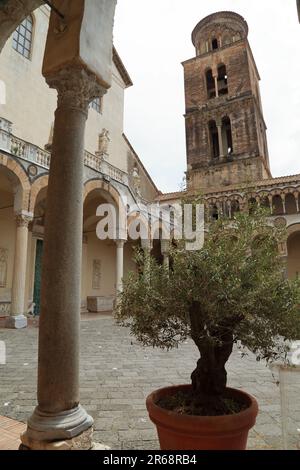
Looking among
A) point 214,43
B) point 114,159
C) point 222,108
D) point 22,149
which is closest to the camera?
point 22,149

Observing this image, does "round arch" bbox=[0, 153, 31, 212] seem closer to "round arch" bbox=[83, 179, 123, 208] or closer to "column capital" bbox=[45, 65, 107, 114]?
"round arch" bbox=[83, 179, 123, 208]

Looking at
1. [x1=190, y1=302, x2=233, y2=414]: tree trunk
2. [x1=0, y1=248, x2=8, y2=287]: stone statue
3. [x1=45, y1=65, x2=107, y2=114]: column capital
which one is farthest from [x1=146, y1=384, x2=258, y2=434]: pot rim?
[x1=0, y1=248, x2=8, y2=287]: stone statue

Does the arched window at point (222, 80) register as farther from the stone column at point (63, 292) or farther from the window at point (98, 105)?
the stone column at point (63, 292)

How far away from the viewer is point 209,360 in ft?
7.95

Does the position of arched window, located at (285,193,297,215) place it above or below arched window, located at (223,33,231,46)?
below

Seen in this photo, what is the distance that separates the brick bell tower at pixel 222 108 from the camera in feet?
86.2

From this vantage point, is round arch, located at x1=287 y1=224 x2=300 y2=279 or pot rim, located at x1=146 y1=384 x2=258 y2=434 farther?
round arch, located at x1=287 y1=224 x2=300 y2=279

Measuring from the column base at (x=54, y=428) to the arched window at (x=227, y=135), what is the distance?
92.1 ft

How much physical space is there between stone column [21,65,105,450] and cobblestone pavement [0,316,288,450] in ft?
2.44

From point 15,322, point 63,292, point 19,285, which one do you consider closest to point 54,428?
point 63,292

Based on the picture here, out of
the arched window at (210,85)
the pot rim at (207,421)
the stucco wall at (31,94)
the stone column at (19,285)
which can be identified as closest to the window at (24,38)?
the stucco wall at (31,94)

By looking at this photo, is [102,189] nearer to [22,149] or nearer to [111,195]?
[111,195]

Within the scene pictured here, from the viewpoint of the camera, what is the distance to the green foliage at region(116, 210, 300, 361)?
232 cm

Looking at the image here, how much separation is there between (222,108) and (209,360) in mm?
28903
